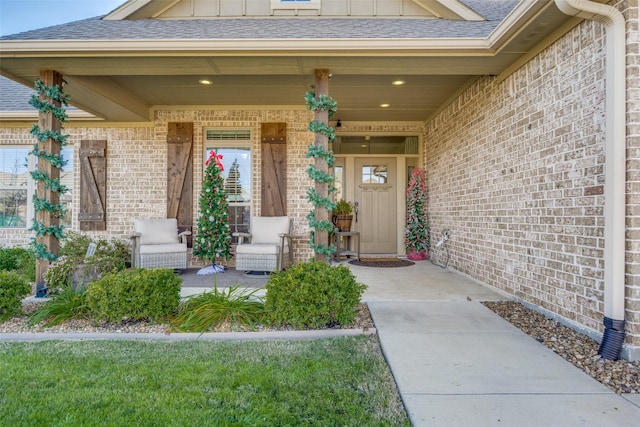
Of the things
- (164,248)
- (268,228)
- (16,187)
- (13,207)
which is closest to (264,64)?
(268,228)

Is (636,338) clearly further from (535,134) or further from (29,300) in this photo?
(29,300)

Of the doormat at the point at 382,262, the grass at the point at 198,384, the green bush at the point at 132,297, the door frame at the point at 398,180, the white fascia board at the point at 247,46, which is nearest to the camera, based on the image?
the grass at the point at 198,384

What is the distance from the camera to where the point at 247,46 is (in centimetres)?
396

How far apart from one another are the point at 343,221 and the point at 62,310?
186 inches

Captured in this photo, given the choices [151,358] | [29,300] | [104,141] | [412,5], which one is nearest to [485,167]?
[412,5]

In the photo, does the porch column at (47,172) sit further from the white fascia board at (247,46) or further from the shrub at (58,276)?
the white fascia board at (247,46)

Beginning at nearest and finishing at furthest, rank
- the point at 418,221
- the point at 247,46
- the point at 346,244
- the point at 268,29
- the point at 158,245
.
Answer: the point at 247,46 → the point at 268,29 → the point at 158,245 → the point at 418,221 → the point at 346,244

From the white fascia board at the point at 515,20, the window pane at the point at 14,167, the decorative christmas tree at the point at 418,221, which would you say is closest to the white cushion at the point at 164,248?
the window pane at the point at 14,167

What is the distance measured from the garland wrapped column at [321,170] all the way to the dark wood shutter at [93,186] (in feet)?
15.1

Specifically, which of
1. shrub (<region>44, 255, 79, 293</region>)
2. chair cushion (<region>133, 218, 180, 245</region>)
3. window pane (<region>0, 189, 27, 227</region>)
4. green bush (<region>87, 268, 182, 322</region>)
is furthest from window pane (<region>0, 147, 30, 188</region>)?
green bush (<region>87, 268, 182, 322</region>)

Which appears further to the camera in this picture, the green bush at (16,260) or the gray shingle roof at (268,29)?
the green bush at (16,260)

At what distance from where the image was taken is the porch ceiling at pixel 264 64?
154 inches

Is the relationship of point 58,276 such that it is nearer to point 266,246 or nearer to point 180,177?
point 266,246

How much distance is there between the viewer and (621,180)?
2.62 metres
